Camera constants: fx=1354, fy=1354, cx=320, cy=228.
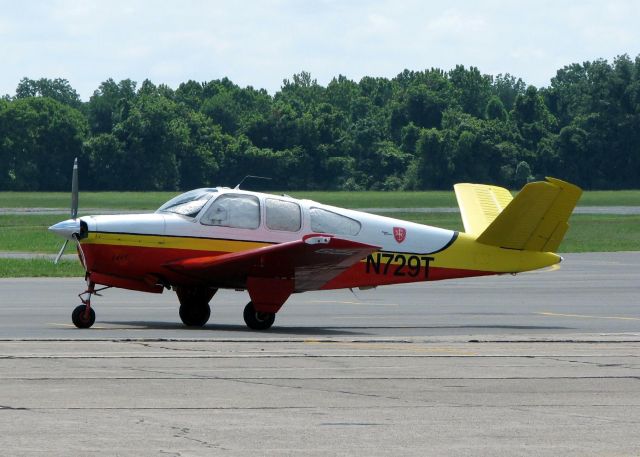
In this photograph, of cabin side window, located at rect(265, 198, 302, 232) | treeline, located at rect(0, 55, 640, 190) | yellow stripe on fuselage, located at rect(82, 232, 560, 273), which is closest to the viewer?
cabin side window, located at rect(265, 198, 302, 232)

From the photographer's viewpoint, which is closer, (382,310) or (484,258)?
(484,258)

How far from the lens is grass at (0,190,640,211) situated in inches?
3703

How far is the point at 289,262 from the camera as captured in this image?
1920 cm

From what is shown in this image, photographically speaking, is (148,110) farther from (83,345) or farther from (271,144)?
(83,345)

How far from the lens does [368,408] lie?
11.5 metres

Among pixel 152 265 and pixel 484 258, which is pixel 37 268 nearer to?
pixel 152 265

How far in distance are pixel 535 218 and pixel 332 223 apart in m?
3.11

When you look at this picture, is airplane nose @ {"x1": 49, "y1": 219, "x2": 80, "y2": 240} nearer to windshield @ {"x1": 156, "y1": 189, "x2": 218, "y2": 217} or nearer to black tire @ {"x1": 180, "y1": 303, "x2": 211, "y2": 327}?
windshield @ {"x1": 156, "y1": 189, "x2": 218, "y2": 217}

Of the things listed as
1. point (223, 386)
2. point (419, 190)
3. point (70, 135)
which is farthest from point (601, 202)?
point (223, 386)

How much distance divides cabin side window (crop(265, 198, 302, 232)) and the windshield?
0.88 m

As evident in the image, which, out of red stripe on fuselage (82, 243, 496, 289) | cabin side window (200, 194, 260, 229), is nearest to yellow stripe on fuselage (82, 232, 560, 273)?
red stripe on fuselage (82, 243, 496, 289)

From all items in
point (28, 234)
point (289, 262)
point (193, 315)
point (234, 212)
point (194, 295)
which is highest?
point (234, 212)

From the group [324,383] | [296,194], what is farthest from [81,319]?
[296,194]

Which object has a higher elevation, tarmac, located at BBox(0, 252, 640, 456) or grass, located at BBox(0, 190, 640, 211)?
tarmac, located at BBox(0, 252, 640, 456)
